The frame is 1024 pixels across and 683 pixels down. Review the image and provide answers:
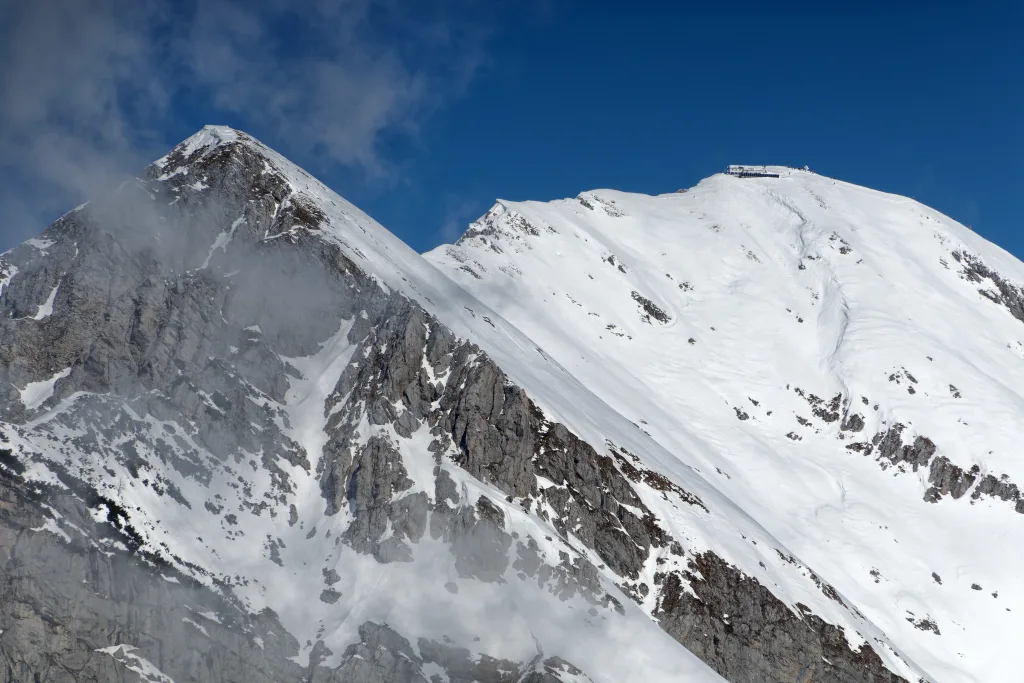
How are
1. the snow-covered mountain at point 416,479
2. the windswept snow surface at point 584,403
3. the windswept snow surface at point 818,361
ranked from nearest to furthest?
1. the snow-covered mountain at point 416,479
2. the windswept snow surface at point 584,403
3. the windswept snow surface at point 818,361

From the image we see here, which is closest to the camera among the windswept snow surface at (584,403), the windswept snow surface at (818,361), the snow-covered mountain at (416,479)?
the snow-covered mountain at (416,479)

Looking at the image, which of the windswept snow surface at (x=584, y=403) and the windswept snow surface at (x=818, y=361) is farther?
the windswept snow surface at (x=818, y=361)

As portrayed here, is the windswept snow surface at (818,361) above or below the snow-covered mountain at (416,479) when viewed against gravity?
above

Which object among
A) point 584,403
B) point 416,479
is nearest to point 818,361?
point 584,403

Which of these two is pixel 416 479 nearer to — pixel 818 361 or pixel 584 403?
pixel 584 403

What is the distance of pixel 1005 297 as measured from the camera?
15038 cm

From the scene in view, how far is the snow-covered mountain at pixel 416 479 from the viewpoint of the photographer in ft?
226

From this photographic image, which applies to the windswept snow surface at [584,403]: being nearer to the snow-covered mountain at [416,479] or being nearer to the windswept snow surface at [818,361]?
the snow-covered mountain at [416,479]

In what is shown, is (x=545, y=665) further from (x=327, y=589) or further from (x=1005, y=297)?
(x=1005, y=297)

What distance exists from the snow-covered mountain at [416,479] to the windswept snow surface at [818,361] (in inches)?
20.2

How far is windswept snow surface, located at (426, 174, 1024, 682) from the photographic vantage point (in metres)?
97.9

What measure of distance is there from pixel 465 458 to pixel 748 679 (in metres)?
26.3

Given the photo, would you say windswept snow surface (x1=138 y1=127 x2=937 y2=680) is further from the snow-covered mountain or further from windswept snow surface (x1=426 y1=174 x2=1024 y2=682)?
windswept snow surface (x1=426 y1=174 x2=1024 y2=682)

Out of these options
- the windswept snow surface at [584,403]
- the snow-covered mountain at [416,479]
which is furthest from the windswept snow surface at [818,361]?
the windswept snow surface at [584,403]
